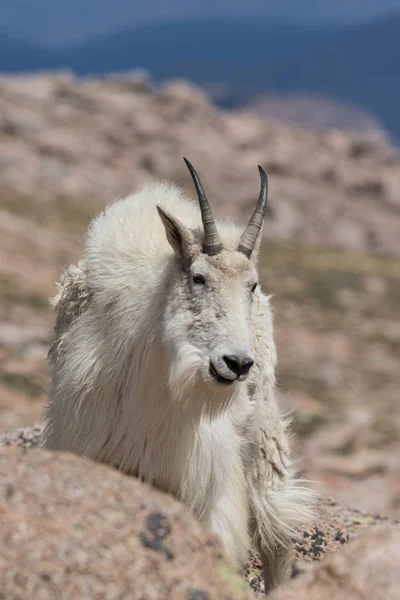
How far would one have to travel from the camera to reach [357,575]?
359cm

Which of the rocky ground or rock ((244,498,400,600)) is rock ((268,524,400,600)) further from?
the rocky ground

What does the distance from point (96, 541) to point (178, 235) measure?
253cm

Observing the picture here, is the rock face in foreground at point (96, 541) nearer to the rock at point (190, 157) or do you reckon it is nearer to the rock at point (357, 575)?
the rock at point (357, 575)

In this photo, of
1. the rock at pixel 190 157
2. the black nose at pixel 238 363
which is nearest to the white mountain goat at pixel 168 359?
the black nose at pixel 238 363

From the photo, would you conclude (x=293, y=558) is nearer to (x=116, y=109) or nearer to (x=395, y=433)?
(x=395, y=433)

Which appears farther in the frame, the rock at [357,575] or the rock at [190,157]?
the rock at [190,157]

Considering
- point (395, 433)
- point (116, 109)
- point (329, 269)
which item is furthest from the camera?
point (116, 109)

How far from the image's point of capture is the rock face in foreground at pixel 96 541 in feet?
11.4

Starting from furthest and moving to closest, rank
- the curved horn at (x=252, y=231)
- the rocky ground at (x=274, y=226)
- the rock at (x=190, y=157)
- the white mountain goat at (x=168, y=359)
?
1. the rock at (x=190, y=157)
2. the rocky ground at (x=274, y=226)
3. the curved horn at (x=252, y=231)
4. the white mountain goat at (x=168, y=359)

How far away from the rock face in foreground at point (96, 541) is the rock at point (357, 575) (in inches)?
10.4

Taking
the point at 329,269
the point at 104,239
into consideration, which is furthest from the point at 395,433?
the point at 329,269

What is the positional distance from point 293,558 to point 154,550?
141 inches

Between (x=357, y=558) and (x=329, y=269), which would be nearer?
(x=357, y=558)

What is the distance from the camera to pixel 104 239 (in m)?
6.26
